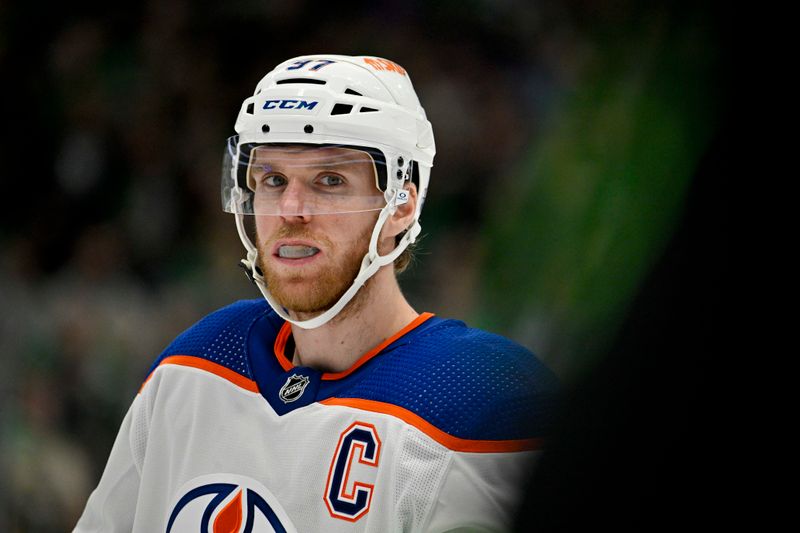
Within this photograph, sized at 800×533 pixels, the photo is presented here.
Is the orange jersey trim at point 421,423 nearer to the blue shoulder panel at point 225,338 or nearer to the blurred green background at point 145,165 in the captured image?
the blue shoulder panel at point 225,338

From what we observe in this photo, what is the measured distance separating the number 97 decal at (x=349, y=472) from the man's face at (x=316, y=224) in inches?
10.4

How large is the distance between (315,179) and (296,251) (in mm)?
144

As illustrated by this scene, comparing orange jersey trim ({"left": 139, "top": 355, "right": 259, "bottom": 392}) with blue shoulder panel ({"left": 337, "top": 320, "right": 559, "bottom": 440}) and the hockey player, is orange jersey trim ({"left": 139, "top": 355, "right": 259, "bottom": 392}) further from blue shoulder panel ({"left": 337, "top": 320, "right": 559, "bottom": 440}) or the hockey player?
blue shoulder panel ({"left": 337, "top": 320, "right": 559, "bottom": 440})

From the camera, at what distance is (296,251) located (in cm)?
190

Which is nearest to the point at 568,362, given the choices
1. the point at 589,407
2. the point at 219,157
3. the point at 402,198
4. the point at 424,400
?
the point at 589,407

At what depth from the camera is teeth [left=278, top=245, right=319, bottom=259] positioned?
6.22ft

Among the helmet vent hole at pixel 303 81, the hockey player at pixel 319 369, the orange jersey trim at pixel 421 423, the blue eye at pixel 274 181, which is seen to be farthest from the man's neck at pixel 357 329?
the helmet vent hole at pixel 303 81

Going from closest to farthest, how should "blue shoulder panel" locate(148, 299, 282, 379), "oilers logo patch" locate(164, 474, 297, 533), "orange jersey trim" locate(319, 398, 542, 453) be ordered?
"orange jersey trim" locate(319, 398, 542, 453), "oilers logo patch" locate(164, 474, 297, 533), "blue shoulder panel" locate(148, 299, 282, 379)

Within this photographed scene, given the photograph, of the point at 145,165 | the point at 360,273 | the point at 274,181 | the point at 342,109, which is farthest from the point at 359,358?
the point at 145,165

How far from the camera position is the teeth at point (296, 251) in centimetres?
190

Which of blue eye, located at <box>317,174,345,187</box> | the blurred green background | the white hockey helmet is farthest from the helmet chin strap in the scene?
the blurred green background

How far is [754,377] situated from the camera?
0.26 metres

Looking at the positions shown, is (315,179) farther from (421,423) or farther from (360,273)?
(421,423)

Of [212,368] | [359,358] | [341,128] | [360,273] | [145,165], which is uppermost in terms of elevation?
[341,128]
